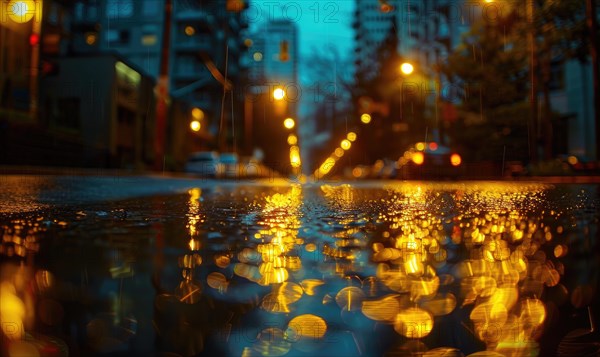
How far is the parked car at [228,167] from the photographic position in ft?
71.1

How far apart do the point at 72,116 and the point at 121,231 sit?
2335 centimetres

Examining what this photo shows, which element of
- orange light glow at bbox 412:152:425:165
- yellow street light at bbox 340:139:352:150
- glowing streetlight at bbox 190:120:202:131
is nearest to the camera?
orange light glow at bbox 412:152:425:165

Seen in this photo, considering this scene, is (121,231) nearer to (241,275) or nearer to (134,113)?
(241,275)

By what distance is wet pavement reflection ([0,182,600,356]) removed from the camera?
58.4 inches

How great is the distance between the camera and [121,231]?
8.81ft

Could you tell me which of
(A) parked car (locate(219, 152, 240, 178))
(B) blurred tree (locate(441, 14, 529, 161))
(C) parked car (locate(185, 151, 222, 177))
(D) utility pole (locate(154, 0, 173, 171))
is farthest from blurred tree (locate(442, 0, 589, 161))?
(D) utility pole (locate(154, 0, 173, 171))

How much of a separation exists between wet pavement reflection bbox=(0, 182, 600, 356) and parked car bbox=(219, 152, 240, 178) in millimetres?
18737

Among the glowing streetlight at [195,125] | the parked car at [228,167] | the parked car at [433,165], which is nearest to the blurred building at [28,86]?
the parked car at [228,167]

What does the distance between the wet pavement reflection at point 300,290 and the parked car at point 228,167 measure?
1874 cm

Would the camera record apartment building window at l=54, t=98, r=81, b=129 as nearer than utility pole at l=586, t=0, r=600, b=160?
No

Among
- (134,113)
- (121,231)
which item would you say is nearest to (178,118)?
(134,113)

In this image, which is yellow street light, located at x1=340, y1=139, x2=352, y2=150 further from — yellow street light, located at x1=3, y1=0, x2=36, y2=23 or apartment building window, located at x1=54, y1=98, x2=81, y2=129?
yellow street light, located at x1=3, y1=0, x2=36, y2=23

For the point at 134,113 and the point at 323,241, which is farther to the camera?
the point at 134,113

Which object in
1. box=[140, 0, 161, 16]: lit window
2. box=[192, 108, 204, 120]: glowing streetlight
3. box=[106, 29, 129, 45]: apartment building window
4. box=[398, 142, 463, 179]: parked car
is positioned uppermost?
box=[140, 0, 161, 16]: lit window
